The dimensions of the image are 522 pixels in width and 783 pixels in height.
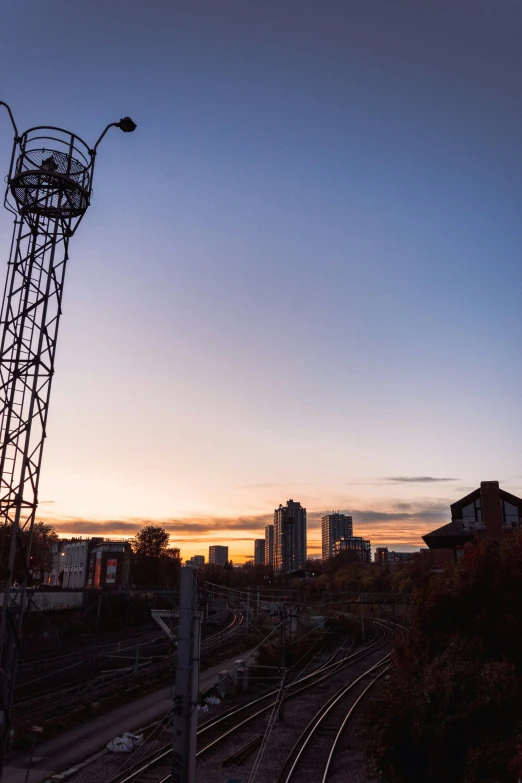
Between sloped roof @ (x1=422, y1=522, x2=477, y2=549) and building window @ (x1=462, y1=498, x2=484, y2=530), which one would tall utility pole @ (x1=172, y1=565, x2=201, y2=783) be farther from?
building window @ (x1=462, y1=498, x2=484, y2=530)

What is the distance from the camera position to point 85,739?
83.7 ft

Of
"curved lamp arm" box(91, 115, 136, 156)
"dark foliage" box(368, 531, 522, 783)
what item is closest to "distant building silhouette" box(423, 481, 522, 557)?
"dark foliage" box(368, 531, 522, 783)

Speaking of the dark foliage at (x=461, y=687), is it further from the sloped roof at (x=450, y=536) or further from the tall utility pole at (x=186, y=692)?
the sloped roof at (x=450, y=536)

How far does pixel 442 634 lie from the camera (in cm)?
2106

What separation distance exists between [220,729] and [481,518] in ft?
96.2

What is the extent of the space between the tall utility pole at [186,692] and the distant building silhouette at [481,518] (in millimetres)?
34462

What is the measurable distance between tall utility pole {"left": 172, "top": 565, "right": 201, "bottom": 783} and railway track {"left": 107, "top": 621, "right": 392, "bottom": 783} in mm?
7363

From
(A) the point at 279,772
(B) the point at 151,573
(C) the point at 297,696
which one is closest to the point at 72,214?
(A) the point at 279,772

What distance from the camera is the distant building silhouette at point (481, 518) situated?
147 ft

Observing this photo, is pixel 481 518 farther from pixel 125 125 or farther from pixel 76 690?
pixel 125 125

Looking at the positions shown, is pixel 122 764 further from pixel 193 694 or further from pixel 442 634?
pixel 442 634

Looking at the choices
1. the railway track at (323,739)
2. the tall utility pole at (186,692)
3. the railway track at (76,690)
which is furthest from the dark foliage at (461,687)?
the railway track at (76,690)

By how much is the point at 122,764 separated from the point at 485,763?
550 inches

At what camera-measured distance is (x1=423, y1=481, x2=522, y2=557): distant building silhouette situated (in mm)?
44844
